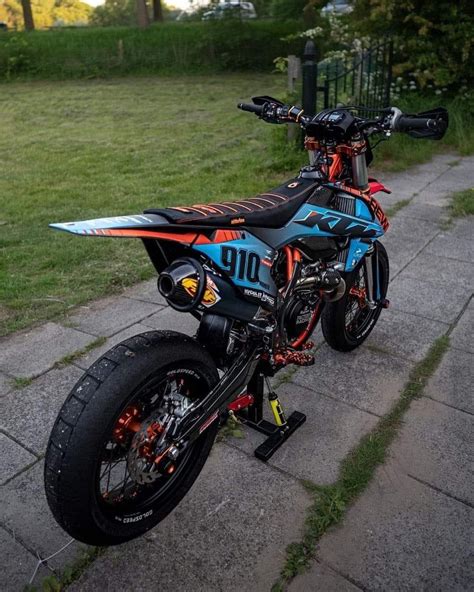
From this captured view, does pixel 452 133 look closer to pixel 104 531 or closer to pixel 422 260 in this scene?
pixel 422 260

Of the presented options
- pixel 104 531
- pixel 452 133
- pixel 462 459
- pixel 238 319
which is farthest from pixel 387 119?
pixel 452 133

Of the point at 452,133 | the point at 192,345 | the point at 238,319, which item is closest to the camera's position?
the point at 192,345

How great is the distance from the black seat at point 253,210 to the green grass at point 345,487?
119 centimetres

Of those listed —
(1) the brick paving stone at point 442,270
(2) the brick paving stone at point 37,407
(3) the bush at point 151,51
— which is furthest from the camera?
(3) the bush at point 151,51

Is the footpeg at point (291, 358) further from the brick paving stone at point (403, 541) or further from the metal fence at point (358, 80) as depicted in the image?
the metal fence at point (358, 80)

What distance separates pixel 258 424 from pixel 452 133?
7557mm

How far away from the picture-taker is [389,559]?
2158mm

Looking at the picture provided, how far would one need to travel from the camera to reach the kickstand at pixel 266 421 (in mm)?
2654

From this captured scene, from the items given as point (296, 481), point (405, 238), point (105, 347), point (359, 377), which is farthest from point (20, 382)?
point (405, 238)

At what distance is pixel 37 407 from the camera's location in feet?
9.89

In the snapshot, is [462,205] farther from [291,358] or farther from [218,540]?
[218,540]

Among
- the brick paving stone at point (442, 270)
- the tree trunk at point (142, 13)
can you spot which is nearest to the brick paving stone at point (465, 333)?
the brick paving stone at point (442, 270)

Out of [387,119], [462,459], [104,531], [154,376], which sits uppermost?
[387,119]

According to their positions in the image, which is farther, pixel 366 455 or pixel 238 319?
pixel 366 455
